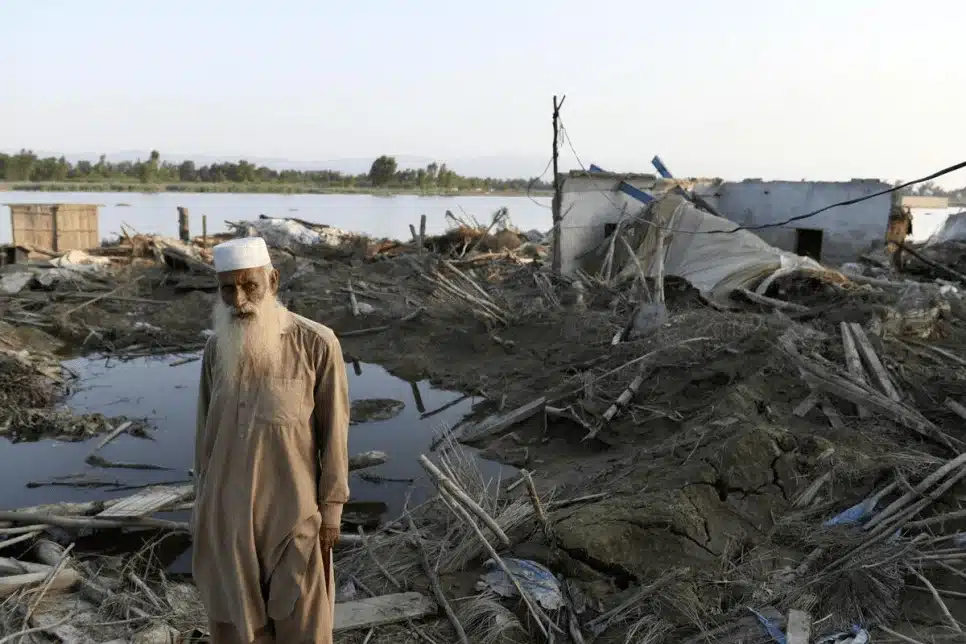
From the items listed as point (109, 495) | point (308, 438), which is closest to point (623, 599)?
point (308, 438)

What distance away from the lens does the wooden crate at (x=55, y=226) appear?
1883 centimetres

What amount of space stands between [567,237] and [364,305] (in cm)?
433

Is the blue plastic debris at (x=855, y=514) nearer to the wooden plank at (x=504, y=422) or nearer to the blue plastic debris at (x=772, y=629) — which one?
the blue plastic debris at (x=772, y=629)

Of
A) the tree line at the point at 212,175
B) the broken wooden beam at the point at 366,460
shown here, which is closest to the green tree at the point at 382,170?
the tree line at the point at 212,175

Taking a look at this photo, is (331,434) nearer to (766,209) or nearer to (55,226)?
(766,209)

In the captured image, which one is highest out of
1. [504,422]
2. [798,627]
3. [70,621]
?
[798,627]

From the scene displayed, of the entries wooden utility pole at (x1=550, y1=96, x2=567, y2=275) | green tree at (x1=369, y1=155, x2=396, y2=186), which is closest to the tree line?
green tree at (x1=369, y1=155, x2=396, y2=186)

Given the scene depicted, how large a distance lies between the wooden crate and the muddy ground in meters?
6.32

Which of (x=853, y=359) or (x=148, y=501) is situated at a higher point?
(x=853, y=359)

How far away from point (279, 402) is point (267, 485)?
0.29 meters

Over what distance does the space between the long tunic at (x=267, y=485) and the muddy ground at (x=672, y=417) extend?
1611 mm

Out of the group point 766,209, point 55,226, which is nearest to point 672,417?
point 766,209

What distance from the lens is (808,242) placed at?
679 inches

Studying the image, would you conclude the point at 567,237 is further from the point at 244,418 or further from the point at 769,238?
the point at 244,418
